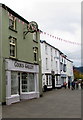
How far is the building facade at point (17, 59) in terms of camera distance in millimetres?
18156

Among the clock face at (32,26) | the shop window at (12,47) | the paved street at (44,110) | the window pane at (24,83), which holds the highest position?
the clock face at (32,26)

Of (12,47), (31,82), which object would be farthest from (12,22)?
(31,82)

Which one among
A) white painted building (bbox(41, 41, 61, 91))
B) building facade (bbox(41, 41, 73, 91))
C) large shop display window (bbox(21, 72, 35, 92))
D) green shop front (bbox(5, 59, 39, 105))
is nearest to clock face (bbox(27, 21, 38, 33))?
green shop front (bbox(5, 59, 39, 105))

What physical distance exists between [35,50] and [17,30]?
502 cm

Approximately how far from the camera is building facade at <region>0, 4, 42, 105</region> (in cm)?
1816

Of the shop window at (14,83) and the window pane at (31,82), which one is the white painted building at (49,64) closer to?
the window pane at (31,82)

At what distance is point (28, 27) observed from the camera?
22.1m

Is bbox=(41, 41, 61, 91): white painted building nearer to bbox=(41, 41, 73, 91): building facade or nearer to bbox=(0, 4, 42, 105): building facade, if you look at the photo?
bbox=(41, 41, 73, 91): building facade

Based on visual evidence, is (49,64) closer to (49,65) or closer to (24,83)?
(49,65)

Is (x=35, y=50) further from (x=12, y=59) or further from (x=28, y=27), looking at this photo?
(x=12, y=59)

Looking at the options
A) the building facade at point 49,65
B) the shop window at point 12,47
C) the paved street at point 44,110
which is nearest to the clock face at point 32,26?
the shop window at point 12,47

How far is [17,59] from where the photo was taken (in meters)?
20.3

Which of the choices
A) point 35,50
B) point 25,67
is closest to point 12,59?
point 25,67

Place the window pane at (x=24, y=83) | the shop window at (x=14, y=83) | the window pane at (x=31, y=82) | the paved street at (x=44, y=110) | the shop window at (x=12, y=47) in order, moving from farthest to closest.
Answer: the window pane at (x=31, y=82)
the window pane at (x=24, y=83)
the shop window at (x=12, y=47)
the shop window at (x=14, y=83)
the paved street at (x=44, y=110)
